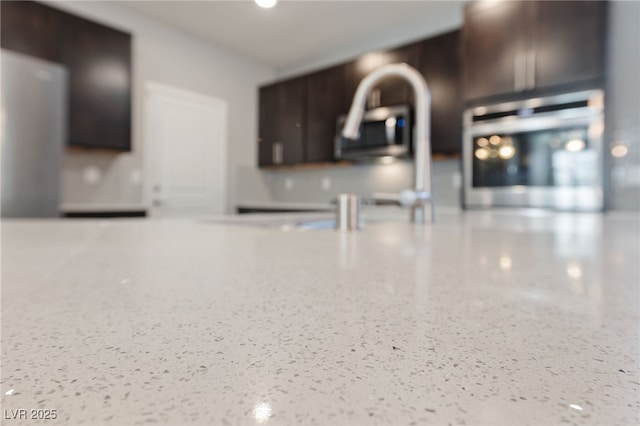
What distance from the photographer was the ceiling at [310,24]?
8.37 ft

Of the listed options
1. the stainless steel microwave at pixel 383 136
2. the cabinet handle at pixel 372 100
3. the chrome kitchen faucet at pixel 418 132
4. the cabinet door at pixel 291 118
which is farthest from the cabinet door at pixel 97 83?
the chrome kitchen faucet at pixel 418 132

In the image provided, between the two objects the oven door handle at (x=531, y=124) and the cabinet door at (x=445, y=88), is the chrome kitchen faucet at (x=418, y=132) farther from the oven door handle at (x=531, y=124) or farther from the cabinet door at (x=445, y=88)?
the cabinet door at (x=445, y=88)

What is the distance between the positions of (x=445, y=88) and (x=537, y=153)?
0.80 metres

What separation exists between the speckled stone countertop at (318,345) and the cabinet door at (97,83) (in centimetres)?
263

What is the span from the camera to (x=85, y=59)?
98.6 inches

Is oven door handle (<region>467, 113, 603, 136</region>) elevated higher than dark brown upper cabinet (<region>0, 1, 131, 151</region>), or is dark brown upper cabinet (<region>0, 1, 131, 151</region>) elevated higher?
dark brown upper cabinet (<region>0, 1, 131, 151</region>)

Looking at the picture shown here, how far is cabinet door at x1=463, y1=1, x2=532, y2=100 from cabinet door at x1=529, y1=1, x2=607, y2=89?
0.08 metres

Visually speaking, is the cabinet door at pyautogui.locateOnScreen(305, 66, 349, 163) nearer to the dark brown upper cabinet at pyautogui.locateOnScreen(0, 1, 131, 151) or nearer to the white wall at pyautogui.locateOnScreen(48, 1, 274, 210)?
the white wall at pyautogui.locateOnScreen(48, 1, 274, 210)

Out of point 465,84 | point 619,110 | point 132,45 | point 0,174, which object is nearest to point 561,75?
point 619,110

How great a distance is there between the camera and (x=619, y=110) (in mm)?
2070

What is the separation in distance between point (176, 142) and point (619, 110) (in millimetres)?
3309

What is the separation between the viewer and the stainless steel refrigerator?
6.83 ft

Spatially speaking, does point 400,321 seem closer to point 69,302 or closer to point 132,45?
point 69,302

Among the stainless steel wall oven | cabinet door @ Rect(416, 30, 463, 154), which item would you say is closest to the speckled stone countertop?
the stainless steel wall oven
